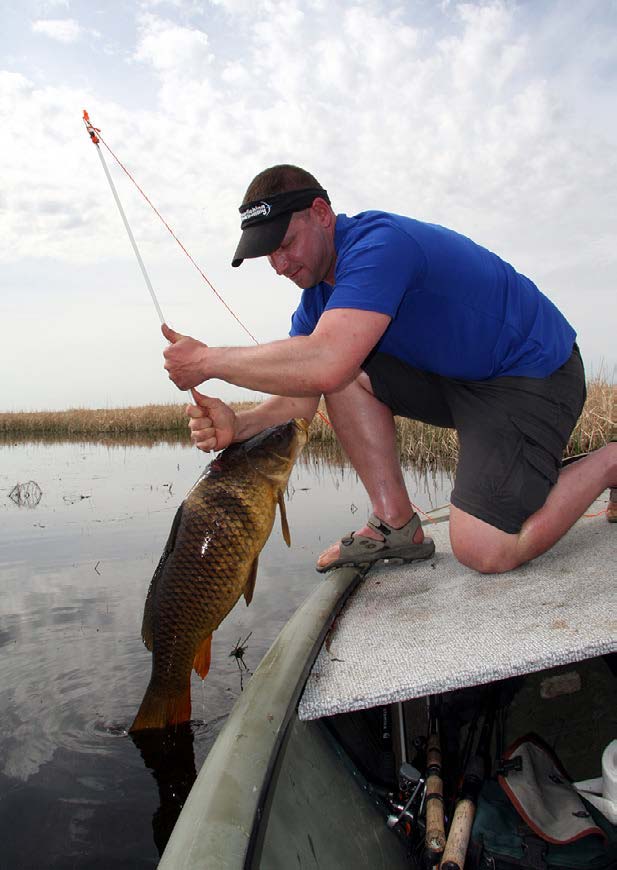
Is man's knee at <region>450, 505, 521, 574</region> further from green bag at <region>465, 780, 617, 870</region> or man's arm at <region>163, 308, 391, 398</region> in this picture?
green bag at <region>465, 780, 617, 870</region>

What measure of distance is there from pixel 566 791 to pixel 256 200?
2.49 meters

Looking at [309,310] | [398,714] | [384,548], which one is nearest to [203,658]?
[398,714]

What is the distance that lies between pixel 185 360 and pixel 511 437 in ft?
5.08

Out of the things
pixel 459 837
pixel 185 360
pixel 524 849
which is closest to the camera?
pixel 459 837

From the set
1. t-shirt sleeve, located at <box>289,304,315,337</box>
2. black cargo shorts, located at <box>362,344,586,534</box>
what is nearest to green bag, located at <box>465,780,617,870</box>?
black cargo shorts, located at <box>362,344,586,534</box>

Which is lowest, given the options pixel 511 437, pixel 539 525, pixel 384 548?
pixel 384 548

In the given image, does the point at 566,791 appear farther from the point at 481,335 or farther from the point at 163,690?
the point at 481,335

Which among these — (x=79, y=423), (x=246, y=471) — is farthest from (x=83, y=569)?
(x=79, y=423)

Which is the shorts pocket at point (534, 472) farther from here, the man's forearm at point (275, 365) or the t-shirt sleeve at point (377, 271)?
the man's forearm at point (275, 365)

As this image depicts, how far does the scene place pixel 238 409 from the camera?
2508 centimetres

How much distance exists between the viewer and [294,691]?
Answer: 1.88 meters

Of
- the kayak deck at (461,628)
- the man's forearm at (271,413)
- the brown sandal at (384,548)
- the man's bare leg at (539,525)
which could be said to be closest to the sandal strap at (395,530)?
the brown sandal at (384,548)

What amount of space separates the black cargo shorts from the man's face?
87 centimetres

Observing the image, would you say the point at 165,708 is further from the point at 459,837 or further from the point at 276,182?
the point at 276,182
